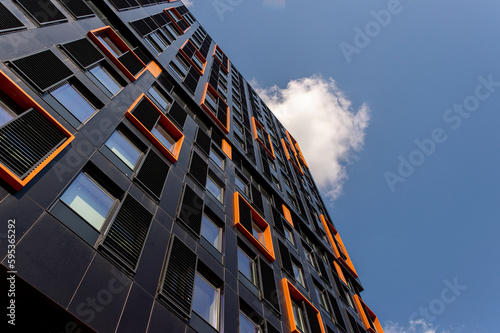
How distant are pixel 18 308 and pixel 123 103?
985cm

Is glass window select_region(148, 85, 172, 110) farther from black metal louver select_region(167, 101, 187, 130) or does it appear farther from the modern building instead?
black metal louver select_region(167, 101, 187, 130)

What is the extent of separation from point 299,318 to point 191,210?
8.15 metres

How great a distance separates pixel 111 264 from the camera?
8711mm

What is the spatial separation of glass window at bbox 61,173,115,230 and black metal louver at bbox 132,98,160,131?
5051 mm

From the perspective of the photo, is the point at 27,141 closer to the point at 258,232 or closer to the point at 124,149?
the point at 124,149

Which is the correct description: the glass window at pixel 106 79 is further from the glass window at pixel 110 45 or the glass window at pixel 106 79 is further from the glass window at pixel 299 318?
the glass window at pixel 299 318

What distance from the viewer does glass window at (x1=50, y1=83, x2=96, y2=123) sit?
11.4 metres

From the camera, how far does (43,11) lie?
1361 centimetres

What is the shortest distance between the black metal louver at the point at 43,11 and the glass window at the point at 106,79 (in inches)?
99.0

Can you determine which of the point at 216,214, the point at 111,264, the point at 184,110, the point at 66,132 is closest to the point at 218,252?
the point at 216,214

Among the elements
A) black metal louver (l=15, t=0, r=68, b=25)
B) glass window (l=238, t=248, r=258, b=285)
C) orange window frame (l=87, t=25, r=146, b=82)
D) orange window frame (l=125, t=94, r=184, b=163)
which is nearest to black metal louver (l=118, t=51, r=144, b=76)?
orange window frame (l=87, t=25, r=146, b=82)

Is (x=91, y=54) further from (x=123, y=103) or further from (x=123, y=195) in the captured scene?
(x=123, y=195)

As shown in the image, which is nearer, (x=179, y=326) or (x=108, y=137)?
(x=179, y=326)

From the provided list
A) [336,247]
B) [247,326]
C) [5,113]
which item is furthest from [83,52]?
[336,247]
